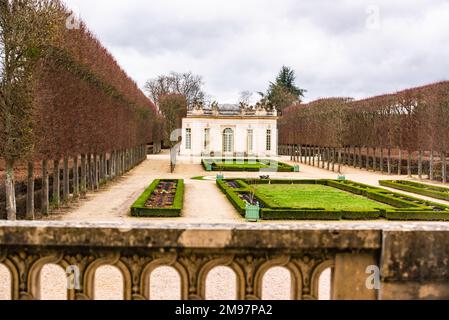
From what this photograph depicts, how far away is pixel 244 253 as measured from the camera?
13.0 feet

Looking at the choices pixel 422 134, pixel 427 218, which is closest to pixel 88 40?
pixel 427 218

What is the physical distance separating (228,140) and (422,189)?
138 ft

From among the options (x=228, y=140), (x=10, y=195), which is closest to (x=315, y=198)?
(x=10, y=195)

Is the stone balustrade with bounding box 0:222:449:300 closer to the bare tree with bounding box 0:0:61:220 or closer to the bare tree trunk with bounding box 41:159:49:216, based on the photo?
the bare tree with bounding box 0:0:61:220

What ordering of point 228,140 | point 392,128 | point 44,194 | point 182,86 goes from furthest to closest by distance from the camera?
point 182,86, point 228,140, point 392,128, point 44,194

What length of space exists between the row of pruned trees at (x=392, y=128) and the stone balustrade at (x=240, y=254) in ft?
115

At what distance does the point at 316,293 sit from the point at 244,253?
643 millimetres

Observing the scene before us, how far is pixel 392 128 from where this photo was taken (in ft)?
146

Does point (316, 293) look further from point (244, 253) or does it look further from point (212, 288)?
point (212, 288)

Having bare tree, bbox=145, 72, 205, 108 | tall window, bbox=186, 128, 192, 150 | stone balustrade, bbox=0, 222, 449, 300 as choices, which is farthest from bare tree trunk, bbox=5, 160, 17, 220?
bare tree, bbox=145, 72, 205, 108

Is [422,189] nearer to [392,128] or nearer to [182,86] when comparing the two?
[392,128]

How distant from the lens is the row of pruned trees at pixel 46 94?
1828 centimetres

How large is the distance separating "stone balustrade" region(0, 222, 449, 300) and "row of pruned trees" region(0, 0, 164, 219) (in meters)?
14.9

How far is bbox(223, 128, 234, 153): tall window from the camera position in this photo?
6938 cm
